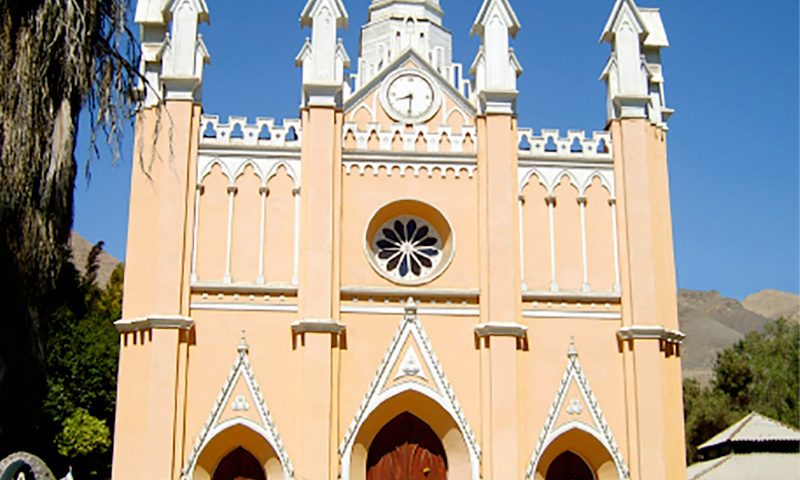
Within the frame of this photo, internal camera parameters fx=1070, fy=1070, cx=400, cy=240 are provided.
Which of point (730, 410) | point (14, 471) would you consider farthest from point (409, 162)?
point (730, 410)

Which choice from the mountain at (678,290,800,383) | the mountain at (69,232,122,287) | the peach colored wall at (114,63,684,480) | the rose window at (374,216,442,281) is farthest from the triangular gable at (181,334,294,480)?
the mountain at (69,232,122,287)

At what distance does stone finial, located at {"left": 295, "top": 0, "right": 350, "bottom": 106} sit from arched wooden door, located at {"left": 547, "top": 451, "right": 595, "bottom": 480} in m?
8.61

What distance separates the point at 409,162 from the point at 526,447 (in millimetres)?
6276

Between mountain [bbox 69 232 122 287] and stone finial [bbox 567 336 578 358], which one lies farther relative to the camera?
mountain [bbox 69 232 122 287]

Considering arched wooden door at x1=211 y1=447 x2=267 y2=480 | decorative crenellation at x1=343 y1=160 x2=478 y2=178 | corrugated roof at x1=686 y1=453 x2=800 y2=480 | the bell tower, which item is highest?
the bell tower

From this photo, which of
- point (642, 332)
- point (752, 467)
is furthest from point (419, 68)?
point (752, 467)

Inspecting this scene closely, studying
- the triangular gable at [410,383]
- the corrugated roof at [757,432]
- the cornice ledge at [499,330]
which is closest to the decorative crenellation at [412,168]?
the triangular gable at [410,383]

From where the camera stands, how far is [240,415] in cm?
2027

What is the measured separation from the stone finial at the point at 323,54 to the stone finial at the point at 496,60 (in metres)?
2.98

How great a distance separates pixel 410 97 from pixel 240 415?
303 inches

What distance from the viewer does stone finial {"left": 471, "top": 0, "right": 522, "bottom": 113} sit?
888 inches

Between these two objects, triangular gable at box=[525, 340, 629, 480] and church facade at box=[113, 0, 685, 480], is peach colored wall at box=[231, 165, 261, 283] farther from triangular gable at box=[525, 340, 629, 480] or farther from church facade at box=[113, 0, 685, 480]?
triangular gable at box=[525, 340, 629, 480]

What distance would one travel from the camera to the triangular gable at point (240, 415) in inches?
789

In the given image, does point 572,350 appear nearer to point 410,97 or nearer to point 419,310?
point 419,310
